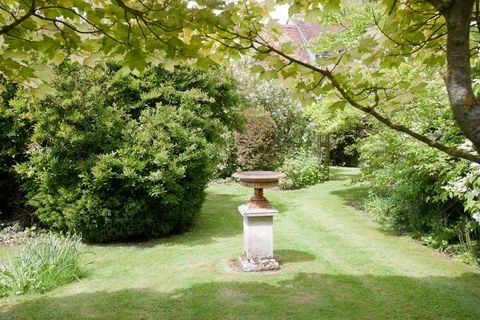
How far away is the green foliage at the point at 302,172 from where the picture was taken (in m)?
14.0

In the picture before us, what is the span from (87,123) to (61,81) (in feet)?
2.74

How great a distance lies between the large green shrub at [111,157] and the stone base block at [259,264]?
2.02 meters

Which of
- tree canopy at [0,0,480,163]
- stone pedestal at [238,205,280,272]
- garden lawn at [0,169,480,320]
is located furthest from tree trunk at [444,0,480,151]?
stone pedestal at [238,205,280,272]

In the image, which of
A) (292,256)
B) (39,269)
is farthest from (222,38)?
(292,256)

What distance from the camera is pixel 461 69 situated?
1.62 meters

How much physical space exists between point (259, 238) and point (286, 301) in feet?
4.37

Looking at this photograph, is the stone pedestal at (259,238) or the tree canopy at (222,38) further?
the stone pedestal at (259,238)

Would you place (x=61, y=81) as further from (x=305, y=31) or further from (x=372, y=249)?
(x=305, y=31)

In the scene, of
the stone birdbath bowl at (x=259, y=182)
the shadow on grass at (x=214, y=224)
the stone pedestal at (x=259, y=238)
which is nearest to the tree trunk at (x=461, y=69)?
the stone birdbath bowl at (x=259, y=182)

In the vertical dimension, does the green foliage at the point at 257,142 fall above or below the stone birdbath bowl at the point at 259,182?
above

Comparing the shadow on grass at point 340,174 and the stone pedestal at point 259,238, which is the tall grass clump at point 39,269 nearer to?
the stone pedestal at point 259,238

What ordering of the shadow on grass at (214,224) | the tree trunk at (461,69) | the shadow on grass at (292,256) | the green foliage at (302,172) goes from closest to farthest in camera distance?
the tree trunk at (461,69) < the shadow on grass at (292,256) < the shadow on grass at (214,224) < the green foliage at (302,172)

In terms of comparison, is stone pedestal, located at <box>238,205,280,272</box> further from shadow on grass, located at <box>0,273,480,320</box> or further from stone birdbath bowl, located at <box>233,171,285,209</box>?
shadow on grass, located at <box>0,273,480,320</box>

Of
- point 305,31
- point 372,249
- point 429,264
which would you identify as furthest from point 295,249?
point 305,31
